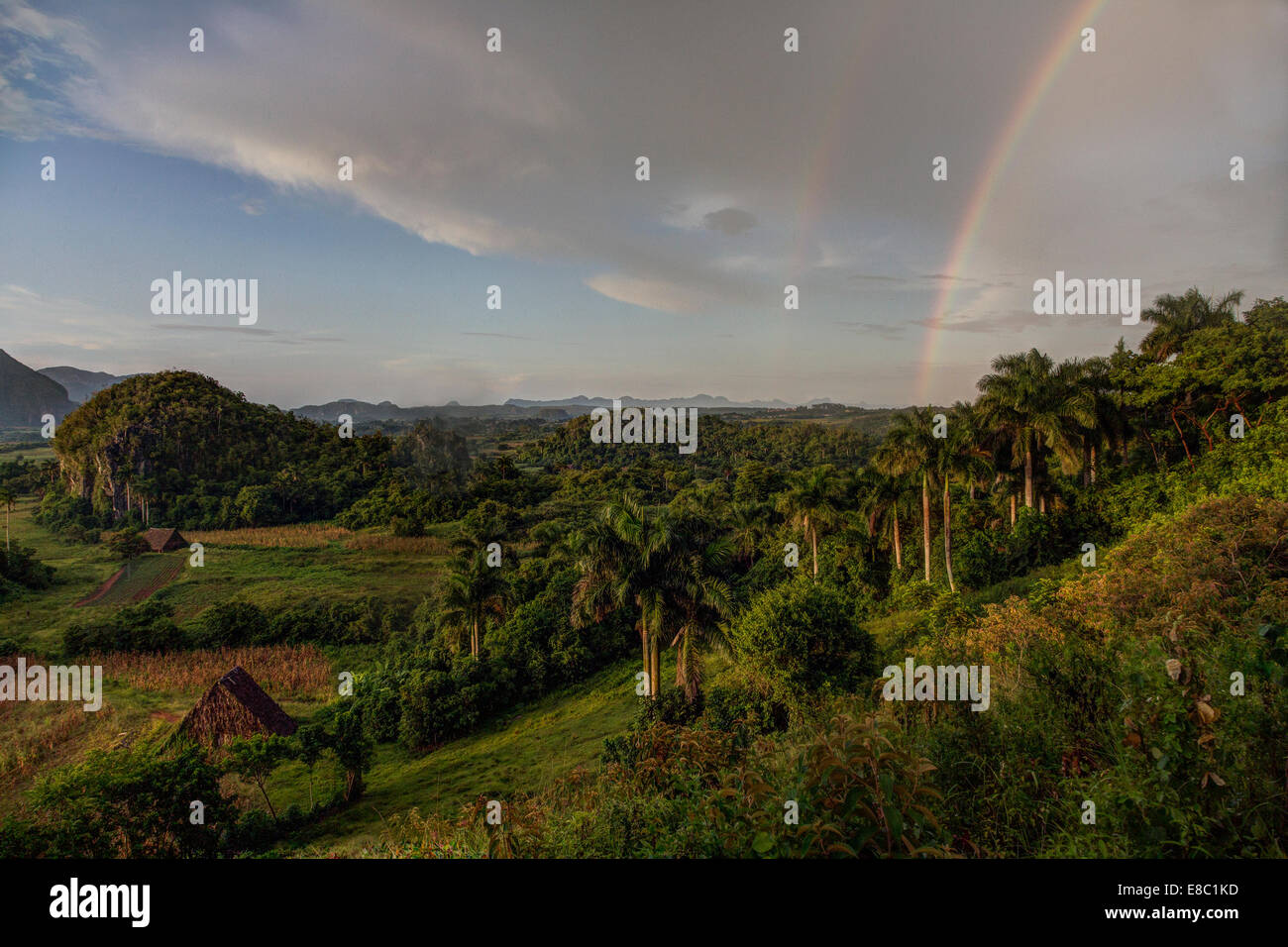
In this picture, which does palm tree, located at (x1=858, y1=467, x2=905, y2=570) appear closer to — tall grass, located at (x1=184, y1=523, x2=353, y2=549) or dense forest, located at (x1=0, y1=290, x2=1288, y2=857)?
dense forest, located at (x1=0, y1=290, x2=1288, y2=857)

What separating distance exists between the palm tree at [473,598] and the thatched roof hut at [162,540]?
20.7m

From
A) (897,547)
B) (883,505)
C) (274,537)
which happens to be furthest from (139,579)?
(897,547)

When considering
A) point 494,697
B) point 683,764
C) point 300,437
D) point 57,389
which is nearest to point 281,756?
point 494,697

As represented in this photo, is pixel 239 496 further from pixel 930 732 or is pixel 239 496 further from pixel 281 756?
pixel 930 732

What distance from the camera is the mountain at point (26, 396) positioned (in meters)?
24.5

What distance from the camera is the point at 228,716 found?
1455 centimetres

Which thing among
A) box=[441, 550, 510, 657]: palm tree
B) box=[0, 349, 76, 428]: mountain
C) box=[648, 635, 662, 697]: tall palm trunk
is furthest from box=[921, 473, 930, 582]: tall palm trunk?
box=[0, 349, 76, 428]: mountain

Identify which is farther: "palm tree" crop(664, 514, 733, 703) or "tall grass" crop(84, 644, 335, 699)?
"tall grass" crop(84, 644, 335, 699)

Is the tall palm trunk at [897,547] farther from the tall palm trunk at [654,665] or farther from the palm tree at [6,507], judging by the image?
the palm tree at [6,507]

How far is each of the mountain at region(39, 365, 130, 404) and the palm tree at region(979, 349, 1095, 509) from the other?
4266 cm
